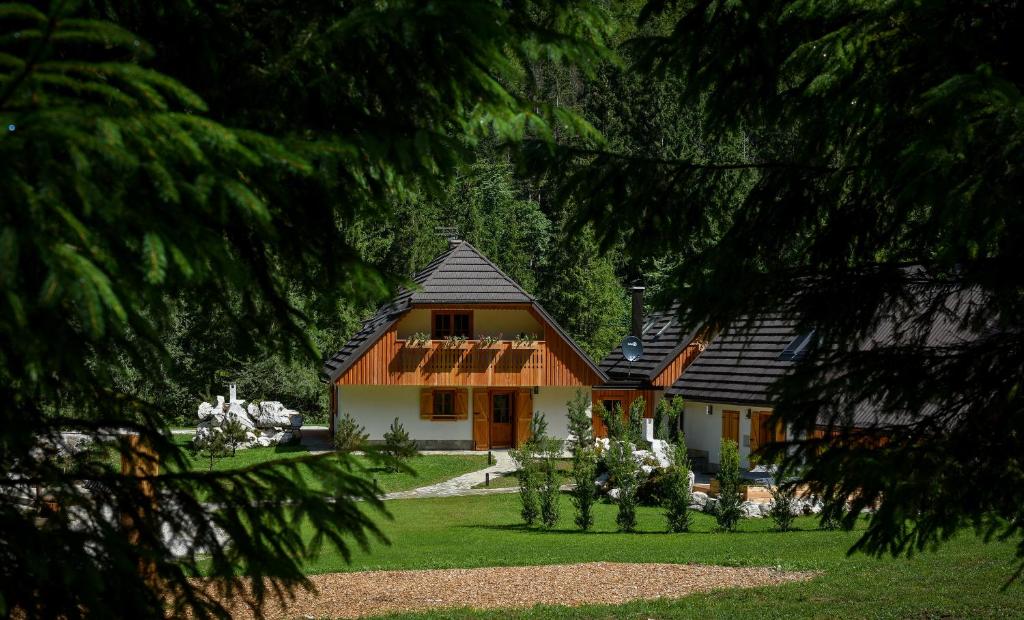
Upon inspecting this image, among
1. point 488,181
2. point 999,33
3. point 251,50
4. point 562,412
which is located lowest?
point 562,412

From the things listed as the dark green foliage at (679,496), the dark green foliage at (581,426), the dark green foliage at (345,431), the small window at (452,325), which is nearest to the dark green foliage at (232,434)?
the dark green foliage at (345,431)

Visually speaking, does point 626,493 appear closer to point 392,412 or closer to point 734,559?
point 734,559

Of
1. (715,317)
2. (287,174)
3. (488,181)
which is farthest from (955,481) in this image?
(488,181)

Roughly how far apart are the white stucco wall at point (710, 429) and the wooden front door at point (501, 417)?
20.5 ft

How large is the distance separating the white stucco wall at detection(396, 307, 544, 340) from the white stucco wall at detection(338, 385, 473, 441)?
1.79 m

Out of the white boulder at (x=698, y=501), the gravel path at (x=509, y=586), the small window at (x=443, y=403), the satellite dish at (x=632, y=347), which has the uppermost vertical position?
the satellite dish at (x=632, y=347)

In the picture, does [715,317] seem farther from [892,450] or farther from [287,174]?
[287,174]

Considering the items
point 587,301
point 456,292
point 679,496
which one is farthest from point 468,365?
point 587,301

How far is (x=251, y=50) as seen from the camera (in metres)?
3.62

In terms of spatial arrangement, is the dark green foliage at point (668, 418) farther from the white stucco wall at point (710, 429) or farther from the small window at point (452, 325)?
the small window at point (452, 325)

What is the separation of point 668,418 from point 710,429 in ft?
5.05

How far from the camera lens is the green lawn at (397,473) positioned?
24125 millimetres

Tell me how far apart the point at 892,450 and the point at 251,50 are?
3438mm

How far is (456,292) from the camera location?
98.5 feet
